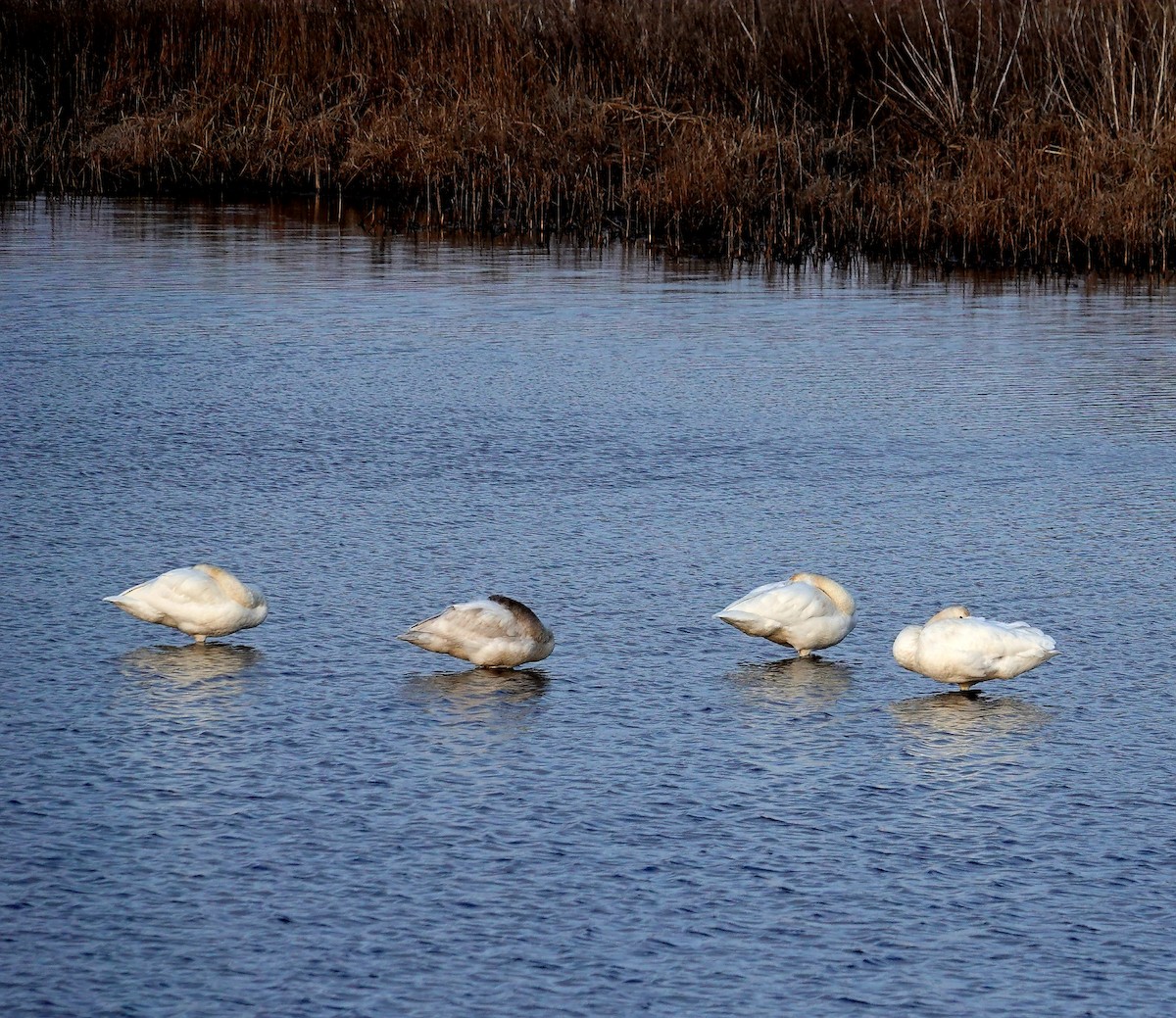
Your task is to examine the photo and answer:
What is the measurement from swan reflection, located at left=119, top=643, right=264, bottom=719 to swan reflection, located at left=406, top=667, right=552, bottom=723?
1.80 feet

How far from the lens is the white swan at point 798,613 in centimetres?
592

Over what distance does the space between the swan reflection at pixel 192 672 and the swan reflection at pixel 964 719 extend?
195 cm

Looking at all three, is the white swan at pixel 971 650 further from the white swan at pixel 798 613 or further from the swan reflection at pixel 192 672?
the swan reflection at pixel 192 672

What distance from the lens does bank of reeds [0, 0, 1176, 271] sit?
17.9m

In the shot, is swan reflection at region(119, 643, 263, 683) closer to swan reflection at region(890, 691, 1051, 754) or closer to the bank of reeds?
swan reflection at region(890, 691, 1051, 754)

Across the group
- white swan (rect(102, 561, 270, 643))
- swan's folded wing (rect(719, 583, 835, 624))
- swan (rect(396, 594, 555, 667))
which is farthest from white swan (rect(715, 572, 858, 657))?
white swan (rect(102, 561, 270, 643))

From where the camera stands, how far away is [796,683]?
5.85 m

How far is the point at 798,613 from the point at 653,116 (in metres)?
15.7

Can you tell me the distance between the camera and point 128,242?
1759cm

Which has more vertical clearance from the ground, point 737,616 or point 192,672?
point 737,616

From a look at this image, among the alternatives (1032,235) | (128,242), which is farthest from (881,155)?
(128,242)

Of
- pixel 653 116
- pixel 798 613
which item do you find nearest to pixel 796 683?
pixel 798 613

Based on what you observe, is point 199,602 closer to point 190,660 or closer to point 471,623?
point 190,660

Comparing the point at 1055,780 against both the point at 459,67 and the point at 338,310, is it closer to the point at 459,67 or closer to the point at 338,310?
the point at 338,310
